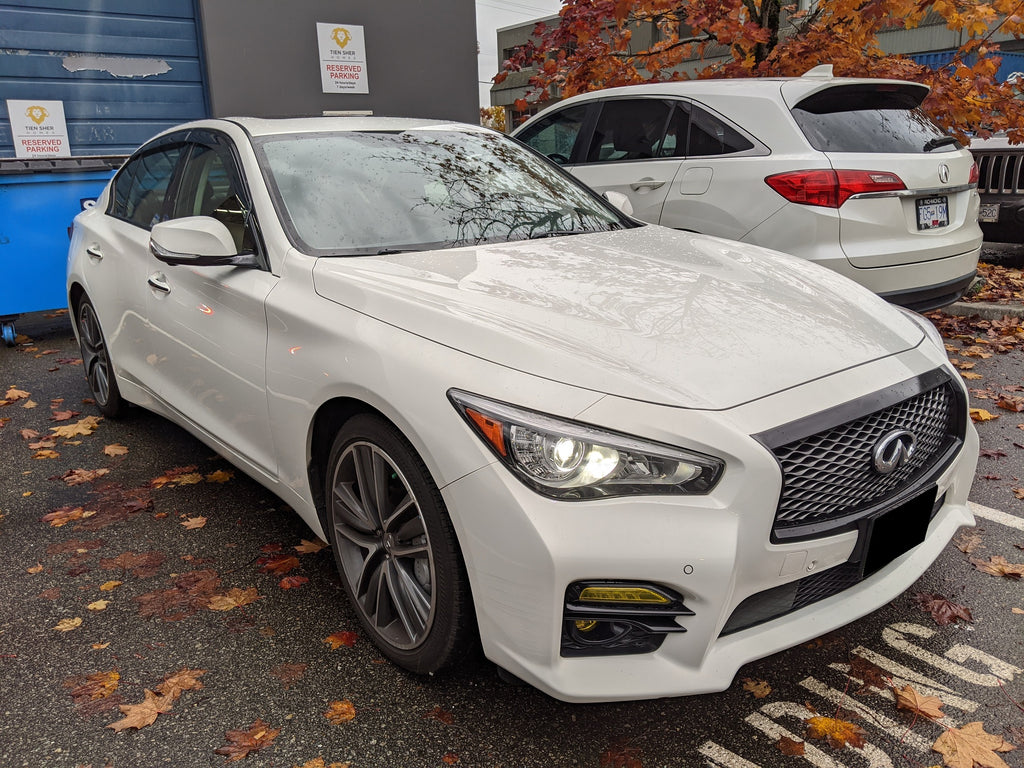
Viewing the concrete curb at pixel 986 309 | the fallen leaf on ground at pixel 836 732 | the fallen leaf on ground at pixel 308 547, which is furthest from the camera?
the concrete curb at pixel 986 309

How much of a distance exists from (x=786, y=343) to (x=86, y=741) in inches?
84.6

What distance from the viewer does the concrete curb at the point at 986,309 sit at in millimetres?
6473

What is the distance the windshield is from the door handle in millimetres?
1813

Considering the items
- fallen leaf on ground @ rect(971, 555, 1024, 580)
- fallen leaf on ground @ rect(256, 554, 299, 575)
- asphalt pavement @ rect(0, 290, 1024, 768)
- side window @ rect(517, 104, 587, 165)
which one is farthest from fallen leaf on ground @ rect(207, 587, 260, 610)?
side window @ rect(517, 104, 587, 165)

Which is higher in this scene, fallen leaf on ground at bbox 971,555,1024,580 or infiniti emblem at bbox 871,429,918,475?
infiniti emblem at bbox 871,429,918,475

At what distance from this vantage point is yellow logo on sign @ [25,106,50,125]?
879 cm

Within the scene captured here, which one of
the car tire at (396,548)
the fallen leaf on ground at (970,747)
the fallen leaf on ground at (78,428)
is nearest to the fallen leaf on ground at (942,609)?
the fallen leaf on ground at (970,747)

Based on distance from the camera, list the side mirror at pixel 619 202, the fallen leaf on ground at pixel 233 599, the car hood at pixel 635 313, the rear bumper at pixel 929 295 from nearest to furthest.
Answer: the car hood at pixel 635 313
the fallen leaf on ground at pixel 233 599
the side mirror at pixel 619 202
the rear bumper at pixel 929 295

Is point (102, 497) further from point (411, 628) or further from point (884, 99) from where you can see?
point (884, 99)

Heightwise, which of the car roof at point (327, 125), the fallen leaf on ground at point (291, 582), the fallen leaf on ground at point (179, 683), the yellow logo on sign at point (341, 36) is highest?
→ the yellow logo on sign at point (341, 36)

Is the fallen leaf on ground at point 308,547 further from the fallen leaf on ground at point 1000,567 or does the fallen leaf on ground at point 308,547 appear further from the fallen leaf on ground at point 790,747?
the fallen leaf on ground at point 1000,567

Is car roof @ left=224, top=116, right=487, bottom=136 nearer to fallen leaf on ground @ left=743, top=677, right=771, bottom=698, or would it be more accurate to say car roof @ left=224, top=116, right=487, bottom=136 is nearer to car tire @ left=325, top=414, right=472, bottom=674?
car tire @ left=325, top=414, right=472, bottom=674

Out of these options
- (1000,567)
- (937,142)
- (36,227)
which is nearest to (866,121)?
(937,142)

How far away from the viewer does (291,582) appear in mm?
3004
